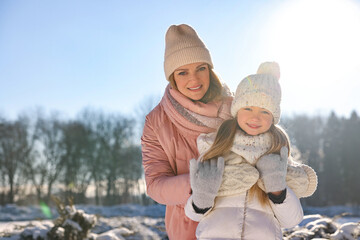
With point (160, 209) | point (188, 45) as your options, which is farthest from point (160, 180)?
point (160, 209)

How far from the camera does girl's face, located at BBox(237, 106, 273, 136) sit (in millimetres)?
2180

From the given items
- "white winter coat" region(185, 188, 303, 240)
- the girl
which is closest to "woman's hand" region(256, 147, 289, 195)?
the girl

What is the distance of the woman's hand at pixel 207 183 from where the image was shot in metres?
2.03

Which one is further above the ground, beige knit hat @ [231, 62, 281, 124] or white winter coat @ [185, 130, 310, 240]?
beige knit hat @ [231, 62, 281, 124]

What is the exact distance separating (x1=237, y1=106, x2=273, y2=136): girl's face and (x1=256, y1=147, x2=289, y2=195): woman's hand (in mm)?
175

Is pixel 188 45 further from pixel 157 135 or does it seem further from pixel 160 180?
pixel 160 180

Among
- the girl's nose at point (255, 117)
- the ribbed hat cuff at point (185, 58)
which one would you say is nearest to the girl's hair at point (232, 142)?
the girl's nose at point (255, 117)

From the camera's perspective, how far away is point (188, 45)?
2783mm

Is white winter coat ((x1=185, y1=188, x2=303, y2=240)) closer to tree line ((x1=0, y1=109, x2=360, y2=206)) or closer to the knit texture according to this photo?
the knit texture

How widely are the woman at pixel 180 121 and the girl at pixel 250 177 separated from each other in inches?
9.9

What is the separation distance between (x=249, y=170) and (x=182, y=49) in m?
1.15

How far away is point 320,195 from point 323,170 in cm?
221

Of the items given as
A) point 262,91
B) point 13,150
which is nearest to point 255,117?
point 262,91

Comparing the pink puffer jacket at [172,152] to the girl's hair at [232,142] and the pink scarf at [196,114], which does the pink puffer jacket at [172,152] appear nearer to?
the pink scarf at [196,114]
